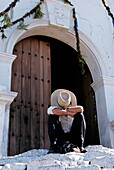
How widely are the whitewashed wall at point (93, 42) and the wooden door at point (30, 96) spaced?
282mm

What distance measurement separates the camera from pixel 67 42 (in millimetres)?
5840

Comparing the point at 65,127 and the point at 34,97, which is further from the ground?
the point at 34,97

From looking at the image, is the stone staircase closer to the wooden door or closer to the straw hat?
the straw hat

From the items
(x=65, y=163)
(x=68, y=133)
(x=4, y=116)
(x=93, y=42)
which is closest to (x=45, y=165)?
(x=65, y=163)

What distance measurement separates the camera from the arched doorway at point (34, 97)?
4.68 metres

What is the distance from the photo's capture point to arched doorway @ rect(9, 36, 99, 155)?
4676 millimetres

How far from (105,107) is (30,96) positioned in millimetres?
1221

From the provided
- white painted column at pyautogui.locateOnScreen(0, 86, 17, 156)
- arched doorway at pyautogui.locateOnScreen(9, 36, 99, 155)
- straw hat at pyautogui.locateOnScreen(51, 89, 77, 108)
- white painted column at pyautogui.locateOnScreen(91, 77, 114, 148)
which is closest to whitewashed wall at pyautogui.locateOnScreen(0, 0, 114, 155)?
white painted column at pyautogui.locateOnScreen(91, 77, 114, 148)

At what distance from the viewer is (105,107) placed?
17.1ft

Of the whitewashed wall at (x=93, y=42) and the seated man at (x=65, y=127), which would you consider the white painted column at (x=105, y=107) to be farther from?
the seated man at (x=65, y=127)

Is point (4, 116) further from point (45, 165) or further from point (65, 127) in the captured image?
point (45, 165)

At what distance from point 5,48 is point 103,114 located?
187 cm

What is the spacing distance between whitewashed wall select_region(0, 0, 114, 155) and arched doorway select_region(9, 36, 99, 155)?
0.85 feet

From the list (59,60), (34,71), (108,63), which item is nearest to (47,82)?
(34,71)
